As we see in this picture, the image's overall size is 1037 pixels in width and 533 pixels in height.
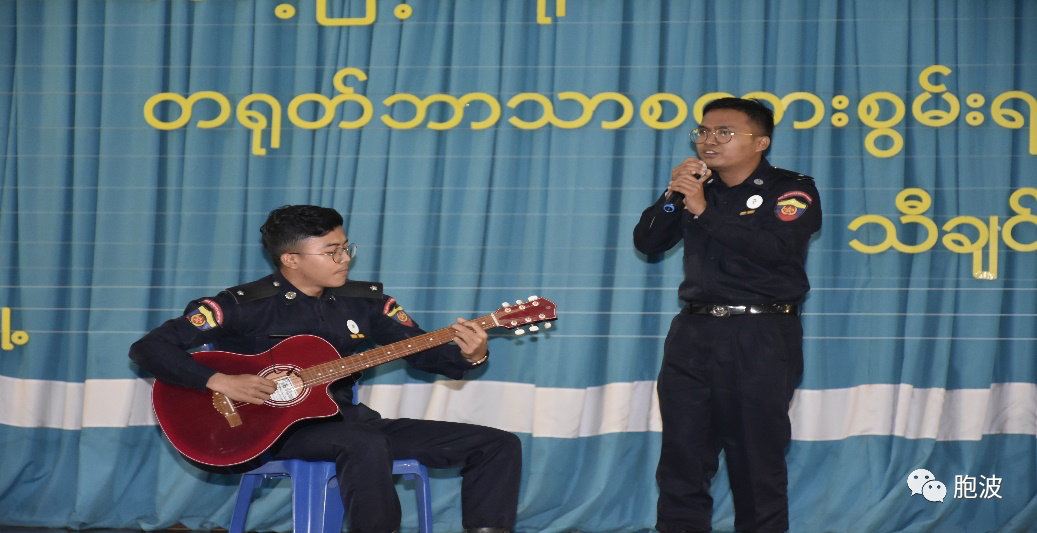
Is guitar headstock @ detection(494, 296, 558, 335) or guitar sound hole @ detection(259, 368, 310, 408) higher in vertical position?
guitar headstock @ detection(494, 296, 558, 335)

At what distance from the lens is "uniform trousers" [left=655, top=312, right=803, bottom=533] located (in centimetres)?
267

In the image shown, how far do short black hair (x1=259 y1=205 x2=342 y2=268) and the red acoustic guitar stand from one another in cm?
29

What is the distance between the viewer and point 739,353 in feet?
8.81

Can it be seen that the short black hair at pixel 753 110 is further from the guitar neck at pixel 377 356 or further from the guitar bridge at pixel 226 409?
the guitar bridge at pixel 226 409

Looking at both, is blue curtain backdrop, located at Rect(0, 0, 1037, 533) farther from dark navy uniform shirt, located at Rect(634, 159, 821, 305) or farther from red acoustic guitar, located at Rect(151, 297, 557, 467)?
red acoustic guitar, located at Rect(151, 297, 557, 467)

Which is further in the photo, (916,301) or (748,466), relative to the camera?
(916,301)

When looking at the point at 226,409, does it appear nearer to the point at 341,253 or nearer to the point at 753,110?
the point at 341,253

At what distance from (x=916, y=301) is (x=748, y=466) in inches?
50.8

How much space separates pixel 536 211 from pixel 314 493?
1512mm

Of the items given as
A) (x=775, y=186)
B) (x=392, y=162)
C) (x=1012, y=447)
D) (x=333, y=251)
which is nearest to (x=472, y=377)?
(x=392, y=162)

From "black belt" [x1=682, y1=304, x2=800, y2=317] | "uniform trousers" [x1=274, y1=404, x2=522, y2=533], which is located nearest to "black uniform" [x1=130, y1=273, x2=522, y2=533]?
"uniform trousers" [x1=274, y1=404, x2=522, y2=533]

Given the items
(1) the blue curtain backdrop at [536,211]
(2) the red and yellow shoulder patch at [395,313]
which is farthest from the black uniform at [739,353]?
(1) the blue curtain backdrop at [536,211]

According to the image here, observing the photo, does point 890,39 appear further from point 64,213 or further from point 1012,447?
point 64,213

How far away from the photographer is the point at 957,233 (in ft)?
11.8
